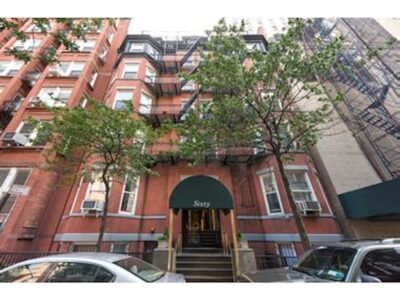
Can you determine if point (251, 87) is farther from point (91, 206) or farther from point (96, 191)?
point (91, 206)

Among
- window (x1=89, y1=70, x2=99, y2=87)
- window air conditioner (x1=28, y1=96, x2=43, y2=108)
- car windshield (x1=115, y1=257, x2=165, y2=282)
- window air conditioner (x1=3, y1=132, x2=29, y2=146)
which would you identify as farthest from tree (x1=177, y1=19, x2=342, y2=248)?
window (x1=89, y1=70, x2=99, y2=87)

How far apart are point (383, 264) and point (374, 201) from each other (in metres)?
5.79

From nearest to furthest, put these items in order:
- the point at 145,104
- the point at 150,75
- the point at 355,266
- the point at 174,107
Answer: the point at 355,266 < the point at 145,104 < the point at 174,107 < the point at 150,75

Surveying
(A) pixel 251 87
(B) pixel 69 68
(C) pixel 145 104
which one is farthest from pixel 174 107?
(B) pixel 69 68

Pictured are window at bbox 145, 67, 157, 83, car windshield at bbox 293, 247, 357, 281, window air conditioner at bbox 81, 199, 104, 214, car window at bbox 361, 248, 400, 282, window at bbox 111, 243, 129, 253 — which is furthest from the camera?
window at bbox 145, 67, 157, 83

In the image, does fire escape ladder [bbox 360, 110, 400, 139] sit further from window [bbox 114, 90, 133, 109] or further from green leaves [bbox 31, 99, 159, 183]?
window [bbox 114, 90, 133, 109]

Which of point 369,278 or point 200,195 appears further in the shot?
point 200,195

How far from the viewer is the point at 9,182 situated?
10477mm

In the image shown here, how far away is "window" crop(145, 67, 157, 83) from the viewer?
50.6 feet

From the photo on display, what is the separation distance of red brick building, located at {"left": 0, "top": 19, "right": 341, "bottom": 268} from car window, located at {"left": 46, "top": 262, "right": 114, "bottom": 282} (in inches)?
163

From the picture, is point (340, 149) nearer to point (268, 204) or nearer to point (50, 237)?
point (268, 204)

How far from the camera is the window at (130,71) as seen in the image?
15.2 metres

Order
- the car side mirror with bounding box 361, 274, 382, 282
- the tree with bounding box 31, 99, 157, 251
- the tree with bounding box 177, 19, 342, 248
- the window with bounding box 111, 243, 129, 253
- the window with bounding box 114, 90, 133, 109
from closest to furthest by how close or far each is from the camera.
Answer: the car side mirror with bounding box 361, 274, 382, 282
the tree with bounding box 177, 19, 342, 248
the tree with bounding box 31, 99, 157, 251
the window with bounding box 111, 243, 129, 253
the window with bounding box 114, 90, 133, 109

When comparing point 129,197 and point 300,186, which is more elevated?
point 300,186
